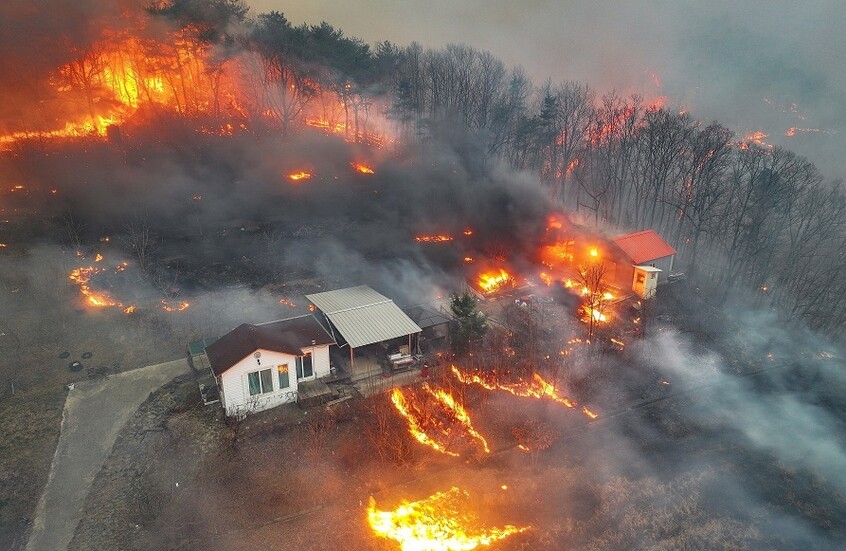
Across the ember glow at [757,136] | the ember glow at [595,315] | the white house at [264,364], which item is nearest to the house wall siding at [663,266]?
the ember glow at [595,315]

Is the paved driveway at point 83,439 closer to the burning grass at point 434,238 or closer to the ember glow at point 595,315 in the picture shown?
the burning grass at point 434,238

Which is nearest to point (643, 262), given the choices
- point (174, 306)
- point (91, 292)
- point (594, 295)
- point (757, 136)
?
point (594, 295)

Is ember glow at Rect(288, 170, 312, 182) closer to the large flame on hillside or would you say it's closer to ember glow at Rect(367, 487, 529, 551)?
the large flame on hillside

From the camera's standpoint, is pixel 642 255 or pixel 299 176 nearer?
pixel 642 255

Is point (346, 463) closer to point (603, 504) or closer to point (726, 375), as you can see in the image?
point (603, 504)

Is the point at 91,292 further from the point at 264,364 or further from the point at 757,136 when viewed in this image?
the point at 757,136
